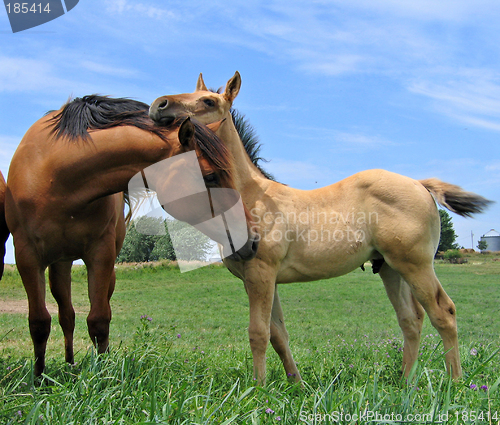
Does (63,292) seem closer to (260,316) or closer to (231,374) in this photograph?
(231,374)

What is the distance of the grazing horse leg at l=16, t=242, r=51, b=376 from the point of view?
11.6ft

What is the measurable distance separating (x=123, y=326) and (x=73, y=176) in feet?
20.5

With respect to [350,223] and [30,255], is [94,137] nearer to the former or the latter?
[30,255]

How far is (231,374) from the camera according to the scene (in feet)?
12.7

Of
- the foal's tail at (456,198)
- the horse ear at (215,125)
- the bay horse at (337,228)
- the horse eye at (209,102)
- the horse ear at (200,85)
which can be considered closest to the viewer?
the horse ear at (215,125)

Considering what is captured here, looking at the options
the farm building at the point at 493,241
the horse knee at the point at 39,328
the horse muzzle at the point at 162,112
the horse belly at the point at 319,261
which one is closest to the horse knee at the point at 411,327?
the horse belly at the point at 319,261

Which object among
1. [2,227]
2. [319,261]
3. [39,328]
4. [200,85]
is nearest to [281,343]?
[319,261]

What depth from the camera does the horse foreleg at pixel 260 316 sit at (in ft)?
11.0

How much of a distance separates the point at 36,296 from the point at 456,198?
4.17 m

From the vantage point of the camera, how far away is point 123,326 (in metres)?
8.84

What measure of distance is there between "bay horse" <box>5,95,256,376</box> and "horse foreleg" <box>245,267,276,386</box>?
268 millimetres

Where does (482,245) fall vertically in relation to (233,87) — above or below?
below

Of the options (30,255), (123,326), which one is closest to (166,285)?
(123,326)

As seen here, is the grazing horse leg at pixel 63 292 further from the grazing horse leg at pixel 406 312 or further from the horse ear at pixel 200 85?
the grazing horse leg at pixel 406 312
